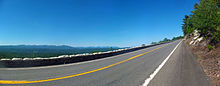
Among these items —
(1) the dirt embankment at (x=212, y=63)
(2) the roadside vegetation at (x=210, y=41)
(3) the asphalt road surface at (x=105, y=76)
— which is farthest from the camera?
(2) the roadside vegetation at (x=210, y=41)

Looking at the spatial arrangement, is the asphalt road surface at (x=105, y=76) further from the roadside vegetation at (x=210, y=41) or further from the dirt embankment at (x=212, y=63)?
the roadside vegetation at (x=210, y=41)

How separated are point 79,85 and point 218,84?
492 cm

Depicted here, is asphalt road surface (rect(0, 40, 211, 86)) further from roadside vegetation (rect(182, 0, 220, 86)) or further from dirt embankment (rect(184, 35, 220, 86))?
roadside vegetation (rect(182, 0, 220, 86))

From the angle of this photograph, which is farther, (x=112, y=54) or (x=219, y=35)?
(x=112, y=54)

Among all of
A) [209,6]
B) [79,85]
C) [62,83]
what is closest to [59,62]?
[62,83]

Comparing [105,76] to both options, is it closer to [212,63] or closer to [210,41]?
[212,63]

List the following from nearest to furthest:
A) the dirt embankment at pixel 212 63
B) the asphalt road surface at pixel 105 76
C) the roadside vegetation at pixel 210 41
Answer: the asphalt road surface at pixel 105 76 < the dirt embankment at pixel 212 63 < the roadside vegetation at pixel 210 41

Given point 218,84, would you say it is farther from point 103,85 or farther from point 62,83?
point 62,83

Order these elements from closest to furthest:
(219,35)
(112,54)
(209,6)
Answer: (219,35) < (209,6) < (112,54)

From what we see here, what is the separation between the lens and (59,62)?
8117 millimetres

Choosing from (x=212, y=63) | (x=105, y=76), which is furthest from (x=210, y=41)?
(x=105, y=76)

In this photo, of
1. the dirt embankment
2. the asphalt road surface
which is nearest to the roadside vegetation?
the dirt embankment

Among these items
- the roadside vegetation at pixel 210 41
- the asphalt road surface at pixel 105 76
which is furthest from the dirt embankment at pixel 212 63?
the asphalt road surface at pixel 105 76

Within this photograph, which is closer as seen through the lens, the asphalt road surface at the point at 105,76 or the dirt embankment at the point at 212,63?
the asphalt road surface at the point at 105,76
